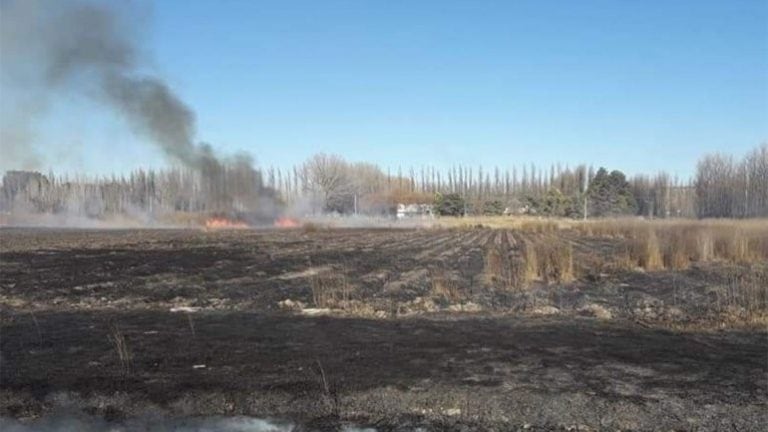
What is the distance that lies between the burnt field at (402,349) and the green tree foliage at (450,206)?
84142mm

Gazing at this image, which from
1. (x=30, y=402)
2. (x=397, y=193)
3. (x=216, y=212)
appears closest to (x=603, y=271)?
(x=30, y=402)

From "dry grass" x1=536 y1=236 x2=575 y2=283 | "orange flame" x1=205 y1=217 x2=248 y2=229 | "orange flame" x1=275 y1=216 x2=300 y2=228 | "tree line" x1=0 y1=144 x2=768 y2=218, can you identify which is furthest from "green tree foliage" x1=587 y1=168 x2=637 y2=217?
"dry grass" x1=536 y1=236 x2=575 y2=283

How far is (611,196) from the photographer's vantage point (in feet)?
319

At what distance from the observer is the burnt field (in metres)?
6.24

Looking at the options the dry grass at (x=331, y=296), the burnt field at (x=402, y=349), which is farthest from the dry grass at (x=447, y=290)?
the dry grass at (x=331, y=296)

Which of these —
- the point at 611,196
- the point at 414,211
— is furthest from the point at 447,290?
the point at 414,211

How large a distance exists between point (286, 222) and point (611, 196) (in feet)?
155

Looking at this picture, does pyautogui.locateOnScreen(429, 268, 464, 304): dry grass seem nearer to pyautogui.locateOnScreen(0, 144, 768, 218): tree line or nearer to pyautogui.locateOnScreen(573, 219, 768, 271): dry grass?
pyautogui.locateOnScreen(573, 219, 768, 271): dry grass

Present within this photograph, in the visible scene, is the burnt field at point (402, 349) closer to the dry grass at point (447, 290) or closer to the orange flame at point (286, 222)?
the dry grass at point (447, 290)

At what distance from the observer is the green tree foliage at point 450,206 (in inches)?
4035

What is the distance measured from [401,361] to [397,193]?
113804 mm

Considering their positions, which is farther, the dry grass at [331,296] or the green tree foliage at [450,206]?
the green tree foliage at [450,206]

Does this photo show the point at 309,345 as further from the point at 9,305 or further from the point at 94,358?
the point at 9,305

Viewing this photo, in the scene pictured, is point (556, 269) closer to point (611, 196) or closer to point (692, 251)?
point (692, 251)
